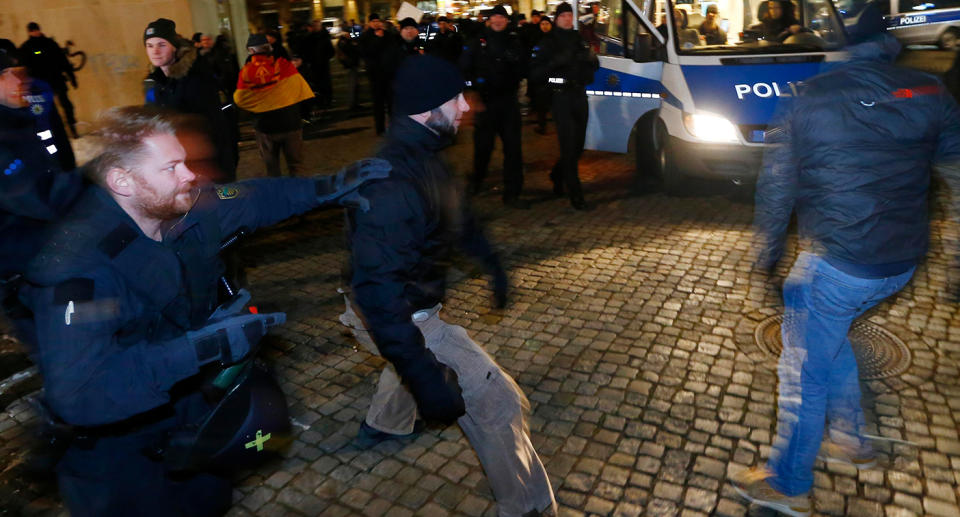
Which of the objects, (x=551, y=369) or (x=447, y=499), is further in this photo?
(x=551, y=369)

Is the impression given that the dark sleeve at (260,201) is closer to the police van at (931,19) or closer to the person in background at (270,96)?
the person in background at (270,96)

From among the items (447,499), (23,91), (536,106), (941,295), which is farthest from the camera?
(536,106)

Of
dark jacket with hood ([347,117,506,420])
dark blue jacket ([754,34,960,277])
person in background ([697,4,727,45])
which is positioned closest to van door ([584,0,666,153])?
person in background ([697,4,727,45])

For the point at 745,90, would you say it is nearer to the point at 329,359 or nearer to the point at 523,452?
the point at 329,359

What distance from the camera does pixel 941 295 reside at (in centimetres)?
488

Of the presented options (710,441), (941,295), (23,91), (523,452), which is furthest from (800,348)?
(23,91)

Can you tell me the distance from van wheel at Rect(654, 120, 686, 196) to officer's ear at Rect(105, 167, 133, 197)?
20.5 ft

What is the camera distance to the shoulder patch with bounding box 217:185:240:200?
7.71 ft

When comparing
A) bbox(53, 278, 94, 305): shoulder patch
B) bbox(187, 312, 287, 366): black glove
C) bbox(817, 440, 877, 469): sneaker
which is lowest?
bbox(817, 440, 877, 469): sneaker

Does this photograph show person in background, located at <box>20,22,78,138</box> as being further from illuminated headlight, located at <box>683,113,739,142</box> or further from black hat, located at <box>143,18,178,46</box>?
illuminated headlight, located at <box>683,113,739,142</box>

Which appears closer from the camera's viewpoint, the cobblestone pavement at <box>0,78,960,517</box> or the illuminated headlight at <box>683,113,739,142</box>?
the cobblestone pavement at <box>0,78,960,517</box>

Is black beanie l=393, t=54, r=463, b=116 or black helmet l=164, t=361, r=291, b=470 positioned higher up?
black beanie l=393, t=54, r=463, b=116

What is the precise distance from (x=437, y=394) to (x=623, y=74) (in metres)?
6.23

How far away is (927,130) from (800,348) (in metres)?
0.94
